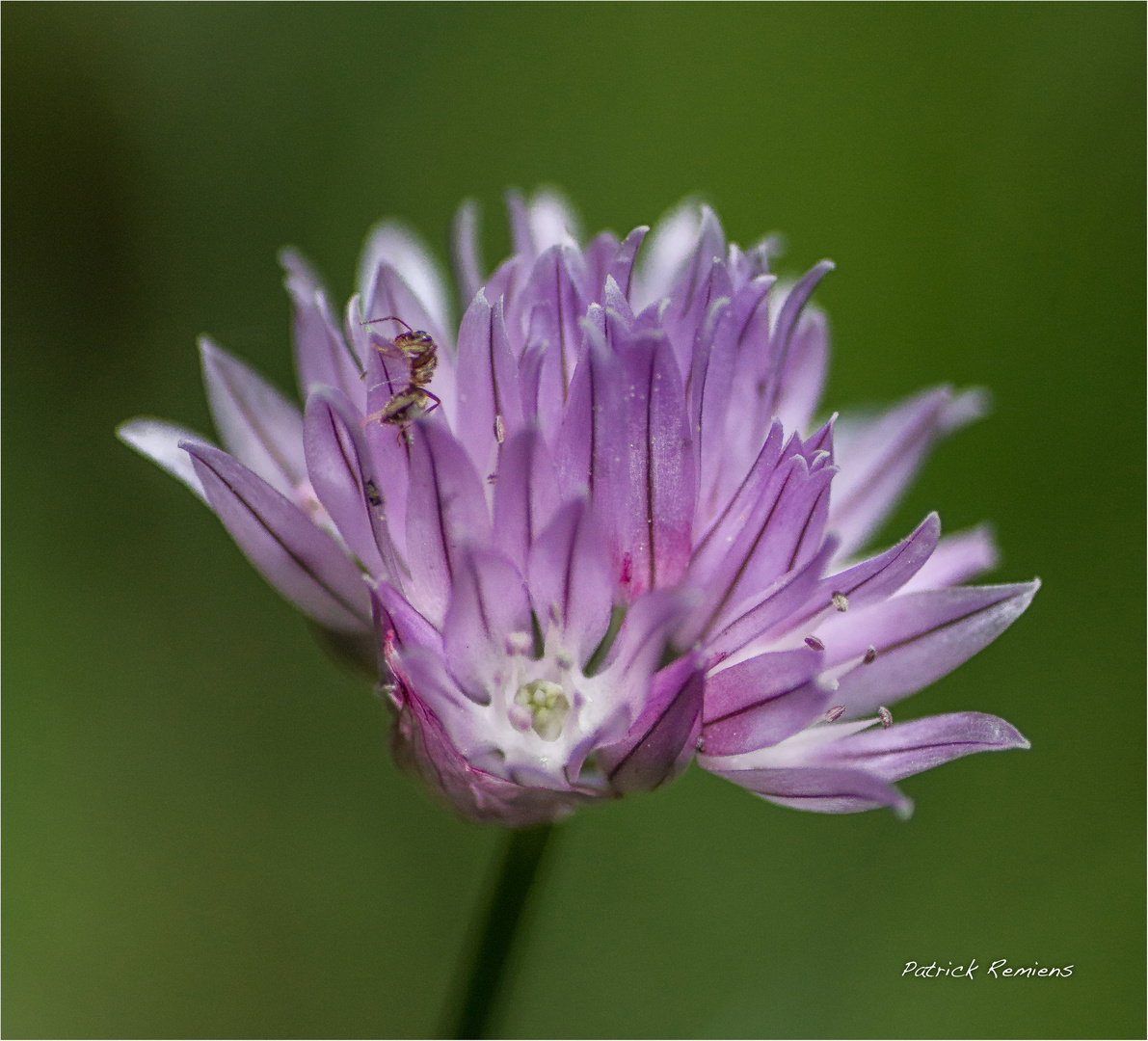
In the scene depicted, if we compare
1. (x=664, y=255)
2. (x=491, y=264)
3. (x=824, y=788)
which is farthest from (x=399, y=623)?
(x=491, y=264)

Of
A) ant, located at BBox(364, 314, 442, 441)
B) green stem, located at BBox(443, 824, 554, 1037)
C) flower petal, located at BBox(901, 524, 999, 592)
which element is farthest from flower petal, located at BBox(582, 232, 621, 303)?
green stem, located at BBox(443, 824, 554, 1037)

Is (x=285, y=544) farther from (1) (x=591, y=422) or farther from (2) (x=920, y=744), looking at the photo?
(2) (x=920, y=744)

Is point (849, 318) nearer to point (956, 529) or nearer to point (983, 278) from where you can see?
point (983, 278)

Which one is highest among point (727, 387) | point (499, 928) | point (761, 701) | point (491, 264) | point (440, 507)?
point (727, 387)

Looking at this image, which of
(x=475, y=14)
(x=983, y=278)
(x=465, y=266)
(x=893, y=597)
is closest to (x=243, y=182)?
(x=475, y=14)

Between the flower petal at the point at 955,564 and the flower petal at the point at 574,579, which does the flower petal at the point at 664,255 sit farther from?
the flower petal at the point at 574,579

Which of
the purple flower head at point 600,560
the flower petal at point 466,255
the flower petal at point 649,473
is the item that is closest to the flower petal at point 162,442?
the purple flower head at point 600,560
